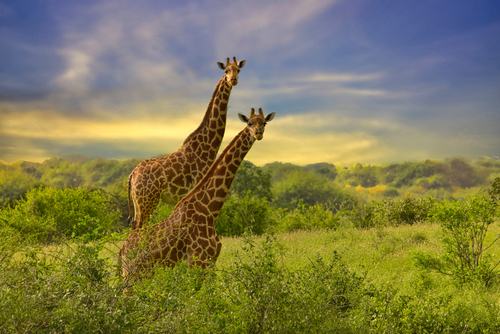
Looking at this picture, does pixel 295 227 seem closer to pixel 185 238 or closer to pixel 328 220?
pixel 328 220

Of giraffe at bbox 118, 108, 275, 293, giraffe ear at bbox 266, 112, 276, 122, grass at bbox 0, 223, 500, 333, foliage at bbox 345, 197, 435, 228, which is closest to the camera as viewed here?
grass at bbox 0, 223, 500, 333

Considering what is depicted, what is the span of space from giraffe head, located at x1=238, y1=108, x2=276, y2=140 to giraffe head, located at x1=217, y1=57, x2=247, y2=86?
7.93 ft

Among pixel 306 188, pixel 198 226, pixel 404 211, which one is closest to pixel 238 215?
pixel 404 211

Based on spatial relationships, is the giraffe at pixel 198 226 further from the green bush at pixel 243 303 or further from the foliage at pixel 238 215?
the foliage at pixel 238 215

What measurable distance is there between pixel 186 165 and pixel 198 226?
2.96m

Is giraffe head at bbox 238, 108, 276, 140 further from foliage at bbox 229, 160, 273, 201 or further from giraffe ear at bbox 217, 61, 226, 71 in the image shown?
foliage at bbox 229, 160, 273, 201

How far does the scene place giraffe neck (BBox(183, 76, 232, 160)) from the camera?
28.3ft

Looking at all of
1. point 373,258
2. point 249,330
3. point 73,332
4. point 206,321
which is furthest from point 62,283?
point 373,258

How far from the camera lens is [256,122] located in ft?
19.7

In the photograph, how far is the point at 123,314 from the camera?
12.7 feet

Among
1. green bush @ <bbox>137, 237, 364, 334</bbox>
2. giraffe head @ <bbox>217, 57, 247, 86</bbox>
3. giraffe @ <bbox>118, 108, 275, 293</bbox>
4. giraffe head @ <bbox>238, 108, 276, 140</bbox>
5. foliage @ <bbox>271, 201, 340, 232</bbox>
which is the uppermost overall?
giraffe head @ <bbox>217, 57, 247, 86</bbox>

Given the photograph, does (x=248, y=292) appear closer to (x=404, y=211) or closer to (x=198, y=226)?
(x=198, y=226)

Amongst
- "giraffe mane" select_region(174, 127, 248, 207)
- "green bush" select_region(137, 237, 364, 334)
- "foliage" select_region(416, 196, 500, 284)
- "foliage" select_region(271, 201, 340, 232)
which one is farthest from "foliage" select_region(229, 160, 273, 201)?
"green bush" select_region(137, 237, 364, 334)

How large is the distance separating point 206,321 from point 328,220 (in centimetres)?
1445
